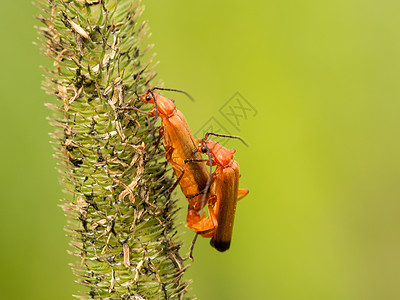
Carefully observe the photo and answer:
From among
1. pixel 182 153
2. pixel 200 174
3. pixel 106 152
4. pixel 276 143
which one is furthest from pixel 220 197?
pixel 276 143

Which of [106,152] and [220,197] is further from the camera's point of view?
[220,197]

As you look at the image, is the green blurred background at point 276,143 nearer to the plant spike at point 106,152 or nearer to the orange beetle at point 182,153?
the orange beetle at point 182,153

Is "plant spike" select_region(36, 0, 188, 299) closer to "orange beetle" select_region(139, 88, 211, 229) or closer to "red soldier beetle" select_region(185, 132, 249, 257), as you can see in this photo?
"orange beetle" select_region(139, 88, 211, 229)

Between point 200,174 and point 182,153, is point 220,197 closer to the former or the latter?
point 200,174

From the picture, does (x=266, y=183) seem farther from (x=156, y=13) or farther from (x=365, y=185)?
(x=156, y=13)

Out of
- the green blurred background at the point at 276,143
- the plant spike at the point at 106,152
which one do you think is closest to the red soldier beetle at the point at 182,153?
the plant spike at the point at 106,152

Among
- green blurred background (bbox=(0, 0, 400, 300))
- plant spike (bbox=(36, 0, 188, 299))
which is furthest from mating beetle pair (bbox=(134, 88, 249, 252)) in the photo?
green blurred background (bbox=(0, 0, 400, 300))
